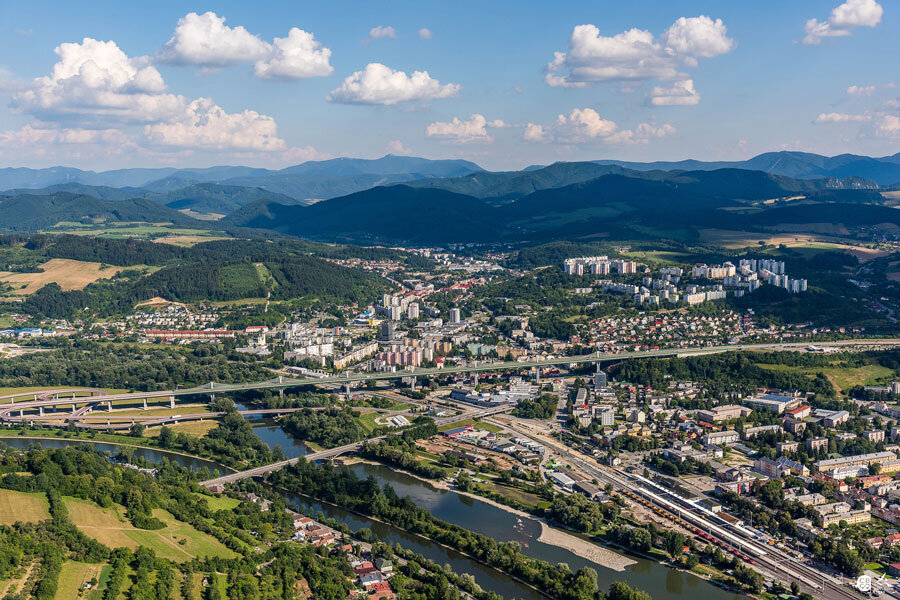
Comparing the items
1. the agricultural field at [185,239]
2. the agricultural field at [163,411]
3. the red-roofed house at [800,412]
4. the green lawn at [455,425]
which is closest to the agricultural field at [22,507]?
the agricultural field at [163,411]

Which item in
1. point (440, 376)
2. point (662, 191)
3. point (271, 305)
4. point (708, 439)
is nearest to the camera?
point (708, 439)

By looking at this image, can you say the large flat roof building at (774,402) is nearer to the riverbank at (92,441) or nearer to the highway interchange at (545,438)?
A: the highway interchange at (545,438)

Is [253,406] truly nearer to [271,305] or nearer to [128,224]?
[271,305]


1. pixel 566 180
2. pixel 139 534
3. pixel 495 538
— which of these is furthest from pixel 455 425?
pixel 566 180

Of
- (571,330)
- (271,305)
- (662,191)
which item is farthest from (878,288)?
(662,191)

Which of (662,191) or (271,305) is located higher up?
(662,191)

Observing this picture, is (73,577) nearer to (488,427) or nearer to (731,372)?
(488,427)
